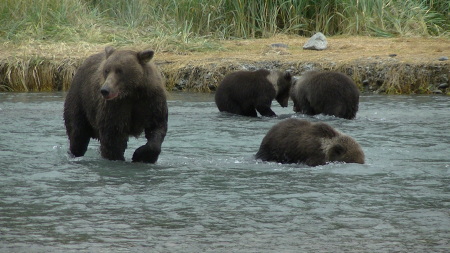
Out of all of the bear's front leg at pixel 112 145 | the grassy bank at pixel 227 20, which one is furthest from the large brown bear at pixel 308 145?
the grassy bank at pixel 227 20

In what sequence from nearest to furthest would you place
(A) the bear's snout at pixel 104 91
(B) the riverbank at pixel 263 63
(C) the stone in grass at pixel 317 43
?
(A) the bear's snout at pixel 104 91 → (B) the riverbank at pixel 263 63 → (C) the stone in grass at pixel 317 43

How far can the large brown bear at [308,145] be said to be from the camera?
7.94 m

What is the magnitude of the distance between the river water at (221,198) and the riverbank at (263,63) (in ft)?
13.4

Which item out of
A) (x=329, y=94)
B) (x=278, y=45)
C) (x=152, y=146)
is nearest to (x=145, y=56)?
(x=152, y=146)

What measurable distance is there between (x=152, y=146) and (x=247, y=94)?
4937mm

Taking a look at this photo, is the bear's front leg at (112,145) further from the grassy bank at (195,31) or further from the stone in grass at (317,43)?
the stone in grass at (317,43)

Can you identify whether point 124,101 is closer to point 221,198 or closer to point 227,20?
point 221,198

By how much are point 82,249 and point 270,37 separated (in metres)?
13.9

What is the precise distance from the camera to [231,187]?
6.96m

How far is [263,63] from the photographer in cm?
1537

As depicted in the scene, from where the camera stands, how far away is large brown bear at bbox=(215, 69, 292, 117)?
12.4 metres

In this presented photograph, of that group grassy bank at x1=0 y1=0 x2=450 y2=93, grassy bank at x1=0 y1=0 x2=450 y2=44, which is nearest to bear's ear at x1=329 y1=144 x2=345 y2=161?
grassy bank at x1=0 y1=0 x2=450 y2=93

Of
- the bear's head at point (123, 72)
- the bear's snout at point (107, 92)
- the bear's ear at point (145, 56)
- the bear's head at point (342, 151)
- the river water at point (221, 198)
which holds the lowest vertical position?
the river water at point (221, 198)

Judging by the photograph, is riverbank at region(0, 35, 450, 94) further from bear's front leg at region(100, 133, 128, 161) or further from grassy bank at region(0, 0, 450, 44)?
bear's front leg at region(100, 133, 128, 161)
